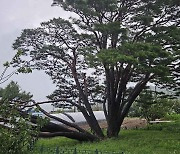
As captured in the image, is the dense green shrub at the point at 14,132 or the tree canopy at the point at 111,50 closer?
the dense green shrub at the point at 14,132

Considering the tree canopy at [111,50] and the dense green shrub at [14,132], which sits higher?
the tree canopy at [111,50]

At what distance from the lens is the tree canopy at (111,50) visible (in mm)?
8367

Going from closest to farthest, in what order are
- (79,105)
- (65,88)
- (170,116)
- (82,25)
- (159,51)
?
(159,51), (82,25), (79,105), (65,88), (170,116)

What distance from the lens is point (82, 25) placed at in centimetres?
1016

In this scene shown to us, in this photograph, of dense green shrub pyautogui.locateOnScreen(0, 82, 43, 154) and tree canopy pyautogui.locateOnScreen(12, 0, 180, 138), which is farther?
tree canopy pyautogui.locateOnScreen(12, 0, 180, 138)

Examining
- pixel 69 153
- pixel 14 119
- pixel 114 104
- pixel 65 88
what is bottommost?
pixel 69 153

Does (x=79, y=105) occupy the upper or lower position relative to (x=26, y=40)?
lower

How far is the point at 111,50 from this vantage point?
8531 mm

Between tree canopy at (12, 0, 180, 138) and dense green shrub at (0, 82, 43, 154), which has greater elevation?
tree canopy at (12, 0, 180, 138)

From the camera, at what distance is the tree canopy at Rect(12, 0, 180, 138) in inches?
329

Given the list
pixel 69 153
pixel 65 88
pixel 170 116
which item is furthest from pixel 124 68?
pixel 170 116

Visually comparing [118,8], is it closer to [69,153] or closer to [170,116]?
[69,153]

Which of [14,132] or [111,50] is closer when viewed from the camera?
[14,132]

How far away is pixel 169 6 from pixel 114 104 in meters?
3.66
